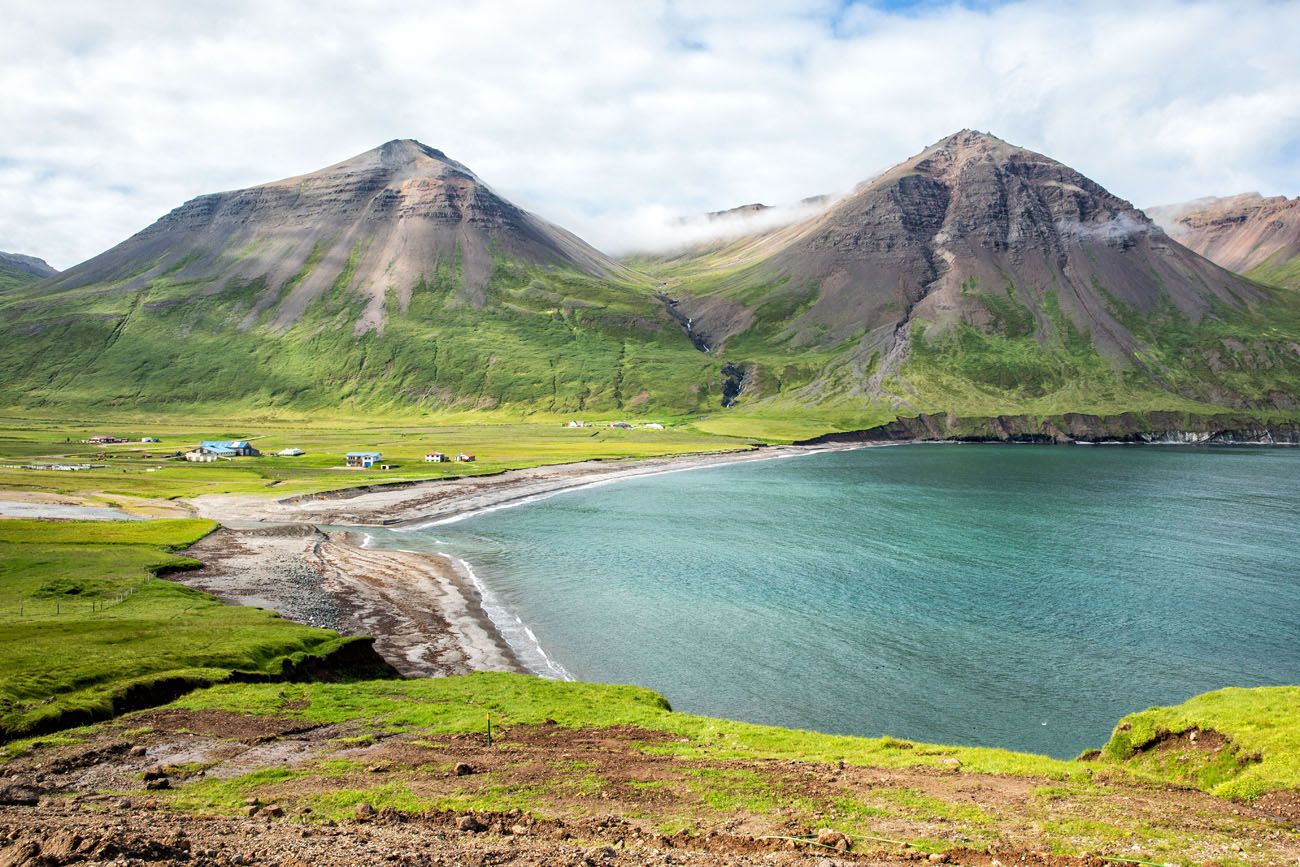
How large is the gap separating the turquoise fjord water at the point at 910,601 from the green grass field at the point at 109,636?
19.9 meters

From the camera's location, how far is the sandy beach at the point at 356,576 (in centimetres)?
5778

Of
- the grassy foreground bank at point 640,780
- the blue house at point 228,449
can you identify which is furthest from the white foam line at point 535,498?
the blue house at point 228,449

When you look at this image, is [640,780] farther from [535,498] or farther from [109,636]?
[535,498]

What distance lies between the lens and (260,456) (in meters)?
186

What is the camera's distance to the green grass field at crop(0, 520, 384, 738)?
1307 inches

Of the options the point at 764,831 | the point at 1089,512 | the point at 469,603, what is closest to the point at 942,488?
the point at 1089,512

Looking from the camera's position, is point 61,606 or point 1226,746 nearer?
point 1226,746

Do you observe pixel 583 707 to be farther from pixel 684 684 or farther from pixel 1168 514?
pixel 1168 514

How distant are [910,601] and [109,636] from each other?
62617mm

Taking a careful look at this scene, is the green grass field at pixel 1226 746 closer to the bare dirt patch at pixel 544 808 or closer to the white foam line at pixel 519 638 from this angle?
the bare dirt patch at pixel 544 808

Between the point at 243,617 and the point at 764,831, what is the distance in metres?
42.8

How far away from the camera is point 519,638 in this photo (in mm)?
61406

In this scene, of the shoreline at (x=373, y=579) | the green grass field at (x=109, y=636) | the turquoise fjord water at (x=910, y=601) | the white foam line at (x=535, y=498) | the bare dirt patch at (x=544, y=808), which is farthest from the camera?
the white foam line at (x=535, y=498)

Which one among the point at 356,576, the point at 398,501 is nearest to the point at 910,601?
the point at 356,576
